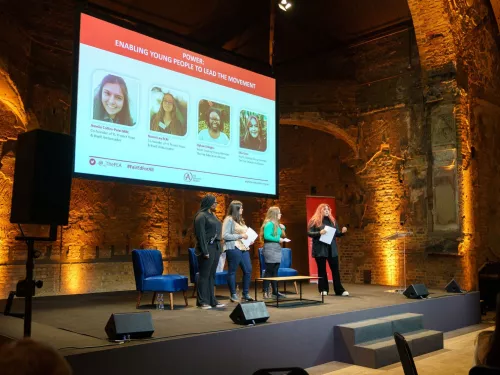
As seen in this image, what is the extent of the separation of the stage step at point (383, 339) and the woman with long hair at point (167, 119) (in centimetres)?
330

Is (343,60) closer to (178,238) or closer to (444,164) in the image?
(444,164)

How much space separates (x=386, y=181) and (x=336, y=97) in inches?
86.0

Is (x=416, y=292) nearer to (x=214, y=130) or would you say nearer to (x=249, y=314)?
(x=249, y=314)

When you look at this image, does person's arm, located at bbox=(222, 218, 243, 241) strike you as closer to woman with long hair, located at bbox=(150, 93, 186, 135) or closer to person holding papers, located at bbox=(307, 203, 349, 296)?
person holding papers, located at bbox=(307, 203, 349, 296)

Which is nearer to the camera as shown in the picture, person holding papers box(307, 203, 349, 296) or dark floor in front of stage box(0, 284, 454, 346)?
dark floor in front of stage box(0, 284, 454, 346)

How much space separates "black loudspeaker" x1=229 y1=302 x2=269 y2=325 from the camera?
4.47 m

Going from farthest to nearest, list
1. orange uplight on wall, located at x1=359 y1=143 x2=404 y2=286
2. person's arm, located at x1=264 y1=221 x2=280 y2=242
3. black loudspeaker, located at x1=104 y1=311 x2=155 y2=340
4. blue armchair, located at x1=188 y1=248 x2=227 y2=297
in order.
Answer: orange uplight on wall, located at x1=359 y1=143 x2=404 y2=286
blue armchair, located at x1=188 y1=248 x2=227 y2=297
person's arm, located at x1=264 y1=221 x2=280 y2=242
black loudspeaker, located at x1=104 y1=311 x2=155 y2=340

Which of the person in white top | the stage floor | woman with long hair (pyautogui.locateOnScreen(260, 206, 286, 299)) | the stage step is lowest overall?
the stage step

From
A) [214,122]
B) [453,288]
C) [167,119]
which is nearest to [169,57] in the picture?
[167,119]

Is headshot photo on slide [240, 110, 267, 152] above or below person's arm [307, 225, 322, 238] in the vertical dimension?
above

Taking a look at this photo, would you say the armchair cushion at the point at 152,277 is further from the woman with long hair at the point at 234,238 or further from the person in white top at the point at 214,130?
the person in white top at the point at 214,130

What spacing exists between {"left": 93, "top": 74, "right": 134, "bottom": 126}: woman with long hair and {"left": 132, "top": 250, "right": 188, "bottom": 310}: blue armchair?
1661 mm

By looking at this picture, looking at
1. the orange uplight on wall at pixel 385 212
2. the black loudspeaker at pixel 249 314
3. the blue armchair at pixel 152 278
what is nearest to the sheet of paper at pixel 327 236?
the blue armchair at pixel 152 278

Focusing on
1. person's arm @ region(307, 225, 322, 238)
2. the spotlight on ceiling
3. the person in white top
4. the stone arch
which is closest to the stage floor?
person's arm @ region(307, 225, 322, 238)
